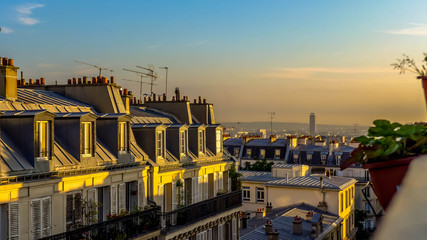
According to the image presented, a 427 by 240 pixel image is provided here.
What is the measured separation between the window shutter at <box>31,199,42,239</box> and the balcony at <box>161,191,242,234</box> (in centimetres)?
738

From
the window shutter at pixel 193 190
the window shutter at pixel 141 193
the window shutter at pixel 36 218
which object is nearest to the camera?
the window shutter at pixel 36 218

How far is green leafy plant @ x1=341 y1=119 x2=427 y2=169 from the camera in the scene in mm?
3959

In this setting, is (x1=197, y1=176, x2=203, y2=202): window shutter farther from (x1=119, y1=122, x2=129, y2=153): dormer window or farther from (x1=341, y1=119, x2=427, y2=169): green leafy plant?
(x1=341, y1=119, x2=427, y2=169): green leafy plant

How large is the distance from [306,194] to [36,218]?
37.2 meters

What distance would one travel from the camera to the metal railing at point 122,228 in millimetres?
17388

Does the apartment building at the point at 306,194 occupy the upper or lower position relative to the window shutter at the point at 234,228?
lower

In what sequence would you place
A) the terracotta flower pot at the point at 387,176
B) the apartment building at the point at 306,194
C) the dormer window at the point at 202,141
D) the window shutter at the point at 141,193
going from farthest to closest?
1. the apartment building at the point at 306,194
2. the dormer window at the point at 202,141
3. the window shutter at the point at 141,193
4. the terracotta flower pot at the point at 387,176

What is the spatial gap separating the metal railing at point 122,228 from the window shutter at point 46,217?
0.57 m

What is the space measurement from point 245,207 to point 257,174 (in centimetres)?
484

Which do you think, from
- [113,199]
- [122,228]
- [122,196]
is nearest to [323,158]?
[122,196]

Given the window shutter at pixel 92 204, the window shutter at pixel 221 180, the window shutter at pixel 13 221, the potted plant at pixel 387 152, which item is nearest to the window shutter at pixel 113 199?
the window shutter at pixel 92 204

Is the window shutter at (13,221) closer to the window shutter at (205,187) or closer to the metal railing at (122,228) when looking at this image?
the metal railing at (122,228)

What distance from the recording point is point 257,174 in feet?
204

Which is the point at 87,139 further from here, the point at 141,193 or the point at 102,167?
the point at 141,193
